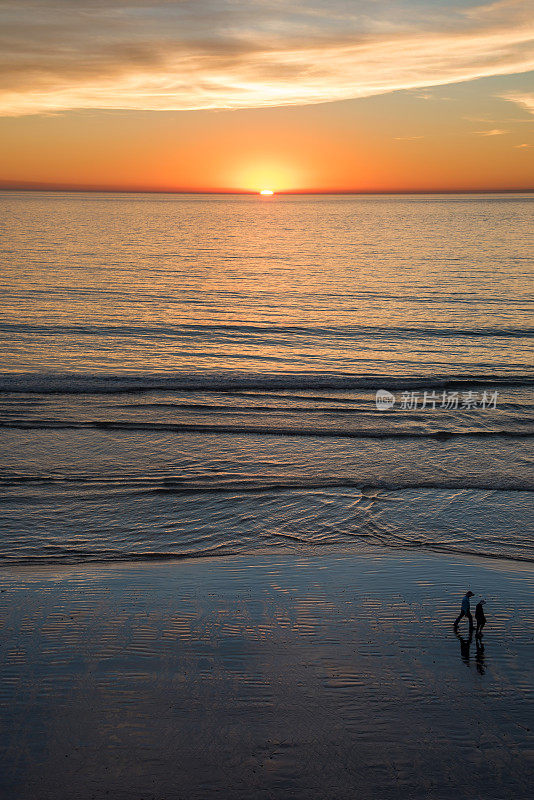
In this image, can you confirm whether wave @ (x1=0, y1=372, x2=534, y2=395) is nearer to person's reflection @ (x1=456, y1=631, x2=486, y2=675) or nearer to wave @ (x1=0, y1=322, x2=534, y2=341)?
wave @ (x1=0, y1=322, x2=534, y2=341)

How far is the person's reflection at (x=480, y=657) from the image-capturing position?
12641 mm

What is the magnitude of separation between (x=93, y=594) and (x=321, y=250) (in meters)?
99.9

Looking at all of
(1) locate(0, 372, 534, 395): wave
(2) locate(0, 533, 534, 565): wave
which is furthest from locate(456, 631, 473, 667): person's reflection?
(1) locate(0, 372, 534, 395): wave

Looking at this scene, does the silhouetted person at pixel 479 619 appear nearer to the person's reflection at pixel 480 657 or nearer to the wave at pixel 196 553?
the person's reflection at pixel 480 657

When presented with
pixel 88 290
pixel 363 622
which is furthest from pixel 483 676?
pixel 88 290

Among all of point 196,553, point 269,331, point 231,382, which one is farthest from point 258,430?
point 269,331

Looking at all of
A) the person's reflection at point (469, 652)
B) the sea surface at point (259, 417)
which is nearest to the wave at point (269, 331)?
the sea surface at point (259, 417)

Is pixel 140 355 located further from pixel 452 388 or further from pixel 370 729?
pixel 370 729
